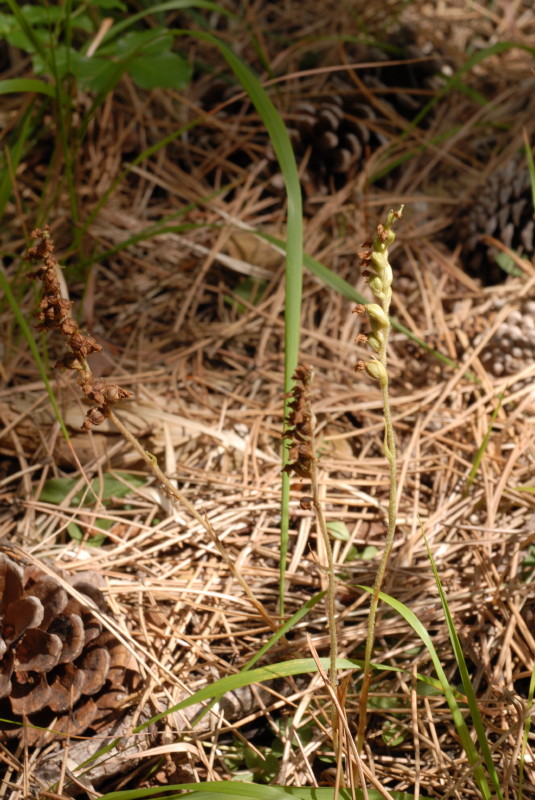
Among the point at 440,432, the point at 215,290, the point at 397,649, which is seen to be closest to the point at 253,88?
the point at 215,290

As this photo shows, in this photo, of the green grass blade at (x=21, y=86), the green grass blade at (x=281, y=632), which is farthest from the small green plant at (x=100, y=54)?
the green grass blade at (x=281, y=632)

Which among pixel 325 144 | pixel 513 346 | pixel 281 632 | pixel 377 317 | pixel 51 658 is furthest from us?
pixel 325 144

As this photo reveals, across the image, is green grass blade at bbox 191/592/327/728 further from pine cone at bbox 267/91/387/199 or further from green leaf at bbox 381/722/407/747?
pine cone at bbox 267/91/387/199

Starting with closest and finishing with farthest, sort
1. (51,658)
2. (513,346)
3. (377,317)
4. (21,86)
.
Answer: (377,317), (51,658), (21,86), (513,346)

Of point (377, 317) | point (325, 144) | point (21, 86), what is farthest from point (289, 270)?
point (325, 144)

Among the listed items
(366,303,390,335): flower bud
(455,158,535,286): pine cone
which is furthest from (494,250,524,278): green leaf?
(366,303,390,335): flower bud

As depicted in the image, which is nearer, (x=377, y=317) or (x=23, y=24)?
(x=377, y=317)

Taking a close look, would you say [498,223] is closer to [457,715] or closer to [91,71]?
[91,71]
